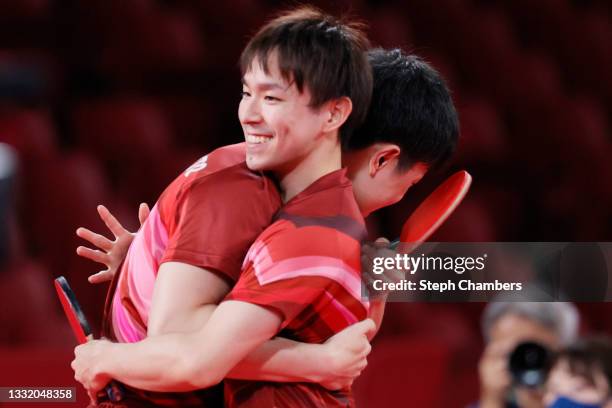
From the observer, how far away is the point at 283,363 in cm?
132

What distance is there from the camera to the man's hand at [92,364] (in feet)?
4.34

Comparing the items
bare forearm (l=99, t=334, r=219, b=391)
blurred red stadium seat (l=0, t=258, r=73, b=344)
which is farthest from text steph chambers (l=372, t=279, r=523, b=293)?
blurred red stadium seat (l=0, t=258, r=73, b=344)

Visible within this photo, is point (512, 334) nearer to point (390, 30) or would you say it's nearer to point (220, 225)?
point (220, 225)

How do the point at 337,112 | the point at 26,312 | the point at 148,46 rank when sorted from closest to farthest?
the point at 337,112 → the point at 26,312 → the point at 148,46

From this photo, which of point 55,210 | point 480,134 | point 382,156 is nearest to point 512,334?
point 382,156

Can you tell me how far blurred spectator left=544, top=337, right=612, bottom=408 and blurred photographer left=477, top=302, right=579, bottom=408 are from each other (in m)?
0.33

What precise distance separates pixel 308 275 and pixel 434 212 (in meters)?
0.30

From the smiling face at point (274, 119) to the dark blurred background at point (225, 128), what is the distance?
0.81 metres

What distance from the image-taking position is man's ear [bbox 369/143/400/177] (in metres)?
1.46

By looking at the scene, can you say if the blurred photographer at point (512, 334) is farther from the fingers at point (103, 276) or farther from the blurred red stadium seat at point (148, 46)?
the blurred red stadium seat at point (148, 46)

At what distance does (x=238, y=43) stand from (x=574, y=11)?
55.1 inches

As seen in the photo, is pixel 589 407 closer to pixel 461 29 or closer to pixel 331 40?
pixel 331 40

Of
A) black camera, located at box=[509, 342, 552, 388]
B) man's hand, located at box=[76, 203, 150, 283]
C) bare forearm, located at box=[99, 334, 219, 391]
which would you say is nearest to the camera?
bare forearm, located at box=[99, 334, 219, 391]

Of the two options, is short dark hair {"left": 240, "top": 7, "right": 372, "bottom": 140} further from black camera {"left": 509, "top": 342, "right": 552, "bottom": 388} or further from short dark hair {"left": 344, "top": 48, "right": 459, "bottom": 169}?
black camera {"left": 509, "top": 342, "right": 552, "bottom": 388}
